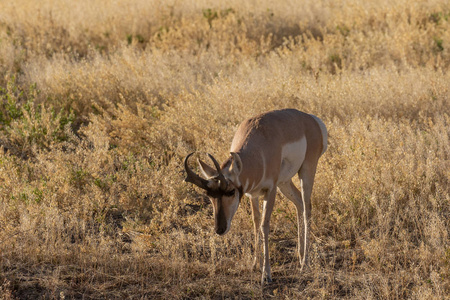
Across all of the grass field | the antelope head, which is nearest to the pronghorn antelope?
the antelope head

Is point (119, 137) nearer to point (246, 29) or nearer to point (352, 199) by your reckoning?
point (352, 199)

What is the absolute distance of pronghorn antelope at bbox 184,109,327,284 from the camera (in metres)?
4.28

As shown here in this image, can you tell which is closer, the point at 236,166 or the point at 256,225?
the point at 236,166

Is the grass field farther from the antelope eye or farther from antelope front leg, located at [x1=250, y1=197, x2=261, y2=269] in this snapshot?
the antelope eye

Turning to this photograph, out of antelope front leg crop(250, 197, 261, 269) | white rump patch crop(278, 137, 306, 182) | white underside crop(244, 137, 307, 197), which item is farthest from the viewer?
antelope front leg crop(250, 197, 261, 269)

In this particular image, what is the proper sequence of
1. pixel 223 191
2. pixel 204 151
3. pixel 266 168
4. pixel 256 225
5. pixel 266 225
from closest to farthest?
pixel 223 191 → pixel 266 168 → pixel 266 225 → pixel 256 225 → pixel 204 151

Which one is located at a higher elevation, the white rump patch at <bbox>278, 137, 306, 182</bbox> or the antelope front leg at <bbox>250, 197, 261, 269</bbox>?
the white rump patch at <bbox>278, 137, 306, 182</bbox>

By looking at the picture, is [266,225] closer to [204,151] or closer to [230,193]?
[230,193]

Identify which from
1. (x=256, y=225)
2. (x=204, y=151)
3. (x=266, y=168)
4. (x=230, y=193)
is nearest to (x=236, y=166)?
(x=230, y=193)

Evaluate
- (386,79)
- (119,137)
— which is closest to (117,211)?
(119,137)

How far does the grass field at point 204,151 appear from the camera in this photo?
16.8ft

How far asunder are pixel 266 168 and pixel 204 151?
3.04 m

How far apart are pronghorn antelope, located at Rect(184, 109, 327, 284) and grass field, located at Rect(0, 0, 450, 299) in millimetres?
595

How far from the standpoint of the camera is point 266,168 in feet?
15.6
